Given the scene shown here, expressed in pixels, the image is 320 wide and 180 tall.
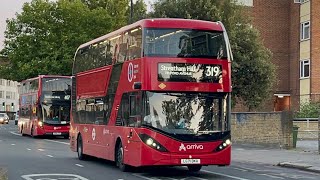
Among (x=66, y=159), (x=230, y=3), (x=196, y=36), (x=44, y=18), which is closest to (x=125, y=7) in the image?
(x=44, y=18)

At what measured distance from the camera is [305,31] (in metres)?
47.8

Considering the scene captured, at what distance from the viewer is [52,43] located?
51.2m

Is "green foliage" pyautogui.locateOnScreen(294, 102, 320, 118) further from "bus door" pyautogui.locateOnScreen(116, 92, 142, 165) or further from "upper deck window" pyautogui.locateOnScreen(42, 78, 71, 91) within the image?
"bus door" pyautogui.locateOnScreen(116, 92, 142, 165)

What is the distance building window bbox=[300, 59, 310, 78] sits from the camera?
153 ft

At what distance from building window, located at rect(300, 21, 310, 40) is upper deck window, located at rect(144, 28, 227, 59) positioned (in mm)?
31832

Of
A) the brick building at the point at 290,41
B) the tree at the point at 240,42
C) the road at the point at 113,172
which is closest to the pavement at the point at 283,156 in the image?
the road at the point at 113,172

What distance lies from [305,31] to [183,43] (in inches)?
1303

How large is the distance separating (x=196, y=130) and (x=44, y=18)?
38.9 meters

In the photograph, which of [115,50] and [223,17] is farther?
[223,17]

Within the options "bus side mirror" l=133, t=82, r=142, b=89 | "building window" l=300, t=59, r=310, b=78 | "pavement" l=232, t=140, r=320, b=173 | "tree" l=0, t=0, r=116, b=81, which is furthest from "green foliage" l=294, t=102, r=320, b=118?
"bus side mirror" l=133, t=82, r=142, b=89

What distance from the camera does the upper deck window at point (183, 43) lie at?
16438mm

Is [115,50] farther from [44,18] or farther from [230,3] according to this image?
[44,18]

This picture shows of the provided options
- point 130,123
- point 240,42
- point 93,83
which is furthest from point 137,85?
point 240,42

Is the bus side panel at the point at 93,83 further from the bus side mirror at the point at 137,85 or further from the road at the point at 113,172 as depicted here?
the bus side mirror at the point at 137,85
